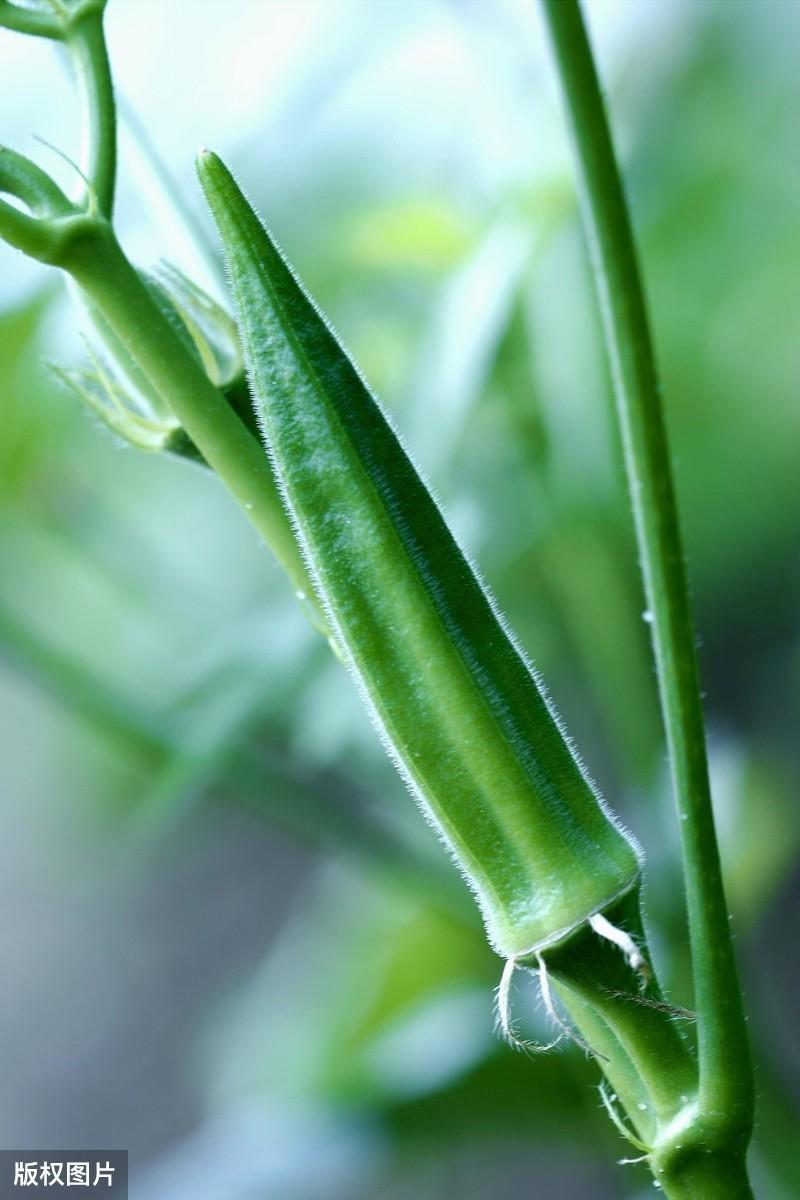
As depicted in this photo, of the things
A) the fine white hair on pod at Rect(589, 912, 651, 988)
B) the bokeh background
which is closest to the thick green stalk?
the fine white hair on pod at Rect(589, 912, 651, 988)

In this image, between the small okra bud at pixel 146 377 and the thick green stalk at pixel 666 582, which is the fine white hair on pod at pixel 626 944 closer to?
the thick green stalk at pixel 666 582

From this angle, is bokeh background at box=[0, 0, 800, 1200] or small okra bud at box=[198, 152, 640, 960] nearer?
small okra bud at box=[198, 152, 640, 960]

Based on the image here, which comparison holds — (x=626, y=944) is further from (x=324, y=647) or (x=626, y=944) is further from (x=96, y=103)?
(x=324, y=647)

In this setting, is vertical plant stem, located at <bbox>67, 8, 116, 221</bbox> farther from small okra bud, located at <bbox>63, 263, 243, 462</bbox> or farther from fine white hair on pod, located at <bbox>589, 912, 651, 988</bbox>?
fine white hair on pod, located at <bbox>589, 912, 651, 988</bbox>

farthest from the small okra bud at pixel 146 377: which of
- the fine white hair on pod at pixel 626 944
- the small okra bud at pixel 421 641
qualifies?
the fine white hair on pod at pixel 626 944

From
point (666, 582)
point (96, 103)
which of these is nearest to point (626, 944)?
point (666, 582)

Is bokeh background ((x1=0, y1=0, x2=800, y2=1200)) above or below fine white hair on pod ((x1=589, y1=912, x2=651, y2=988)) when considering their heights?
above
